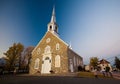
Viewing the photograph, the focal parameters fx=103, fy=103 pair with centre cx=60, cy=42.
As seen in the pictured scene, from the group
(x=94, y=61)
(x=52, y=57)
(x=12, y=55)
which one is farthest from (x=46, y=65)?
(x=94, y=61)

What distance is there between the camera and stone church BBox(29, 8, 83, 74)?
23.9 m

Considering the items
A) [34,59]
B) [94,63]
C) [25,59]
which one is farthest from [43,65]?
[94,63]

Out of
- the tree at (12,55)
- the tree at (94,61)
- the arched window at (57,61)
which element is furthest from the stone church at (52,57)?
the tree at (94,61)

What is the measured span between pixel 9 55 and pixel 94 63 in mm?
38110

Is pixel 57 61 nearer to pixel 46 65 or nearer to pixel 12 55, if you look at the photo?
pixel 46 65

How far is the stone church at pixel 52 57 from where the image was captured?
2389 cm

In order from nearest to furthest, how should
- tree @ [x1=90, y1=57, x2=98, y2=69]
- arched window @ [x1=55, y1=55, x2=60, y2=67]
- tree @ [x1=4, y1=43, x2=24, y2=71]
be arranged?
Answer: arched window @ [x1=55, y1=55, x2=60, y2=67], tree @ [x1=4, y1=43, x2=24, y2=71], tree @ [x1=90, y1=57, x2=98, y2=69]

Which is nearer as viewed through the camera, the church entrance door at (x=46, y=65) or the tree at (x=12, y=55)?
the church entrance door at (x=46, y=65)

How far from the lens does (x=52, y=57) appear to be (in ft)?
83.8

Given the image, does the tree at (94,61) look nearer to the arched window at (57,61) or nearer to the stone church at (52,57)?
the stone church at (52,57)

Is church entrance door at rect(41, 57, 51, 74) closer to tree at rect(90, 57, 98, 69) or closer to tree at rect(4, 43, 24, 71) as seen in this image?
tree at rect(4, 43, 24, 71)

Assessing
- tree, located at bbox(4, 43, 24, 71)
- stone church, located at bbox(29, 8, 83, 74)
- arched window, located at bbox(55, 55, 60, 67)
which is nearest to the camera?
stone church, located at bbox(29, 8, 83, 74)

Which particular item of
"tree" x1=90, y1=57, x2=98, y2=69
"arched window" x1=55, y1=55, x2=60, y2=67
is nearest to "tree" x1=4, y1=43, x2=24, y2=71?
"arched window" x1=55, y1=55, x2=60, y2=67

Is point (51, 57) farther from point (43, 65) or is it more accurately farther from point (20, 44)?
point (20, 44)
